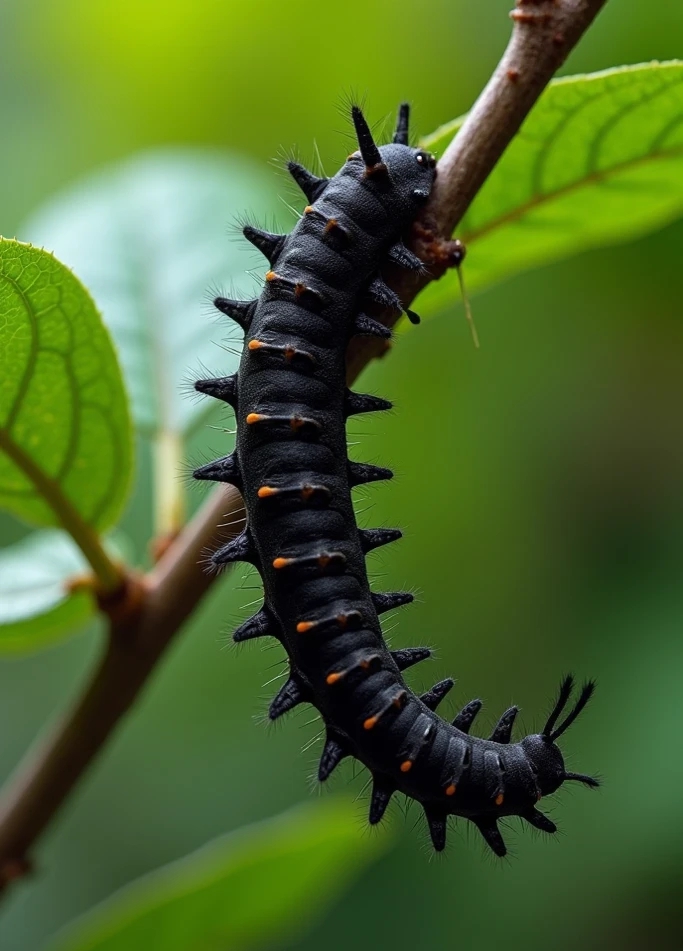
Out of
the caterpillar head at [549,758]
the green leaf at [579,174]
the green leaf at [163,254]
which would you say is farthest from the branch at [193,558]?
the caterpillar head at [549,758]

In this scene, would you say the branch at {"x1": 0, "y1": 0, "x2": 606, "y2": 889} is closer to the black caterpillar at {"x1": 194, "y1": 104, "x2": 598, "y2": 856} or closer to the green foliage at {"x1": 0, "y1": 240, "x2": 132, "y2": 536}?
the black caterpillar at {"x1": 194, "y1": 104, "x2": 598, "y2": 856}

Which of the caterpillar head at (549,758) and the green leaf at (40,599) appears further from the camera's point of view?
the green leaf at (40,599)

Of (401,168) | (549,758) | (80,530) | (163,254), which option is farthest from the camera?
(163,254)

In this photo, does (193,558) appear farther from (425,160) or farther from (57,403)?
(425,160)

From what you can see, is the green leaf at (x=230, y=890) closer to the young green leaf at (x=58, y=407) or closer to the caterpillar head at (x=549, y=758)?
the caterpillar head at (x=549, y=758)

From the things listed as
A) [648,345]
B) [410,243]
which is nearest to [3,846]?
[410,243]

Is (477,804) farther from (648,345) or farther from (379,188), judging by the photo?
(648,345)

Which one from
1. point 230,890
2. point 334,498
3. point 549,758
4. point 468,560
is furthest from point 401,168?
point 468,560
